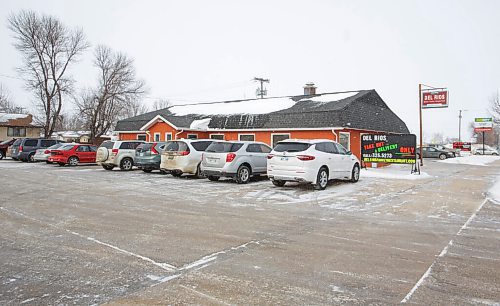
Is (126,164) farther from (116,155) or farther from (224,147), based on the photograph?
(224,147)

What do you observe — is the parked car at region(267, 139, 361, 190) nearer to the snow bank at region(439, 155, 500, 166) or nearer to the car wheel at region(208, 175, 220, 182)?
the car wheel at region(208, 175, 220, 182)

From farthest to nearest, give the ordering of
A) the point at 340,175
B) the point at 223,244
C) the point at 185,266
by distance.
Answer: the point at 340,175
the point at 223,244
the point at 185,266

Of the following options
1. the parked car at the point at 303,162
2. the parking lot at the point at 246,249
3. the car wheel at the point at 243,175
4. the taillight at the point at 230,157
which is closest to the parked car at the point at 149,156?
the taillight at the point at 230,157

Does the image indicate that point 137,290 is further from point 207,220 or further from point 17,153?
point 17,153

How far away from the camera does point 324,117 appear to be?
2136cm

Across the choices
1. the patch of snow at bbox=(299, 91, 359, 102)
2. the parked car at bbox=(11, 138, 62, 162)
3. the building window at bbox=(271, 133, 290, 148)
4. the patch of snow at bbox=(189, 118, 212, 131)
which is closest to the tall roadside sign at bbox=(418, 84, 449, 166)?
the patch of snow at bbox=(299, 91, 359, 102)

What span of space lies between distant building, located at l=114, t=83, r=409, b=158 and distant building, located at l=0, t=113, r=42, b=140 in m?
21.0

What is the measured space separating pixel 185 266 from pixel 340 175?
9.84 m

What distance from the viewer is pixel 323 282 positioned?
4.34 meters

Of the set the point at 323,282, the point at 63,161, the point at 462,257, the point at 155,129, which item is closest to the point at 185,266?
the point at 323,282

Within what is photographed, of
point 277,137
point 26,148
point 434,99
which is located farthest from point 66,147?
point 434,99

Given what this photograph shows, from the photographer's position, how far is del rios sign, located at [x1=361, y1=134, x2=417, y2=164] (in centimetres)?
1802

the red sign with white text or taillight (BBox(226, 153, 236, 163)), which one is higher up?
the red sign with white text

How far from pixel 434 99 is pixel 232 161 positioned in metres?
18.8
